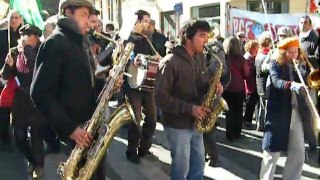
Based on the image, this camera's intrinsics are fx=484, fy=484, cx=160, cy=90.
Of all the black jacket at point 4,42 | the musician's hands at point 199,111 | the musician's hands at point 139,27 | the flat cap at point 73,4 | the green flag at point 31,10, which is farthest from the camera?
the green flag at point 31,10

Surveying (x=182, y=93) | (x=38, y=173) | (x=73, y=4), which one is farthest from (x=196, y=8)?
(x=73, y=4)

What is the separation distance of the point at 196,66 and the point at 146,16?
1.63m

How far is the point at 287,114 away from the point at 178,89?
122 centimetres

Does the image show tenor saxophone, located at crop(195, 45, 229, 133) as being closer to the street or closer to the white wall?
the street

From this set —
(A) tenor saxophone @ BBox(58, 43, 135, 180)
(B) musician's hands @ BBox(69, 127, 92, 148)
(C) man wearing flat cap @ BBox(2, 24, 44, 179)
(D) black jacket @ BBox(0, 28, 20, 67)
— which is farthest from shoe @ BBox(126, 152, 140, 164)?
(B) musician's hands @ BBox(69, 127, 92, 148)

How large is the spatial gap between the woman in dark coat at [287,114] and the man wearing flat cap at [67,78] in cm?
→ 212

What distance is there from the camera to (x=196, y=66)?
182 inches

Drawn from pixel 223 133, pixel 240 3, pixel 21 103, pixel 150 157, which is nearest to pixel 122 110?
pixel 21 103

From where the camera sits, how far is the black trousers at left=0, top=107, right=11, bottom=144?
723 centimetres

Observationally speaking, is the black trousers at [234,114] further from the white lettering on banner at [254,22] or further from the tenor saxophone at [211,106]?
the white lettering on banner at [254,22]

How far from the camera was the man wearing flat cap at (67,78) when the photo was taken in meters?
3.39

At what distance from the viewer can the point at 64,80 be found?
347cm

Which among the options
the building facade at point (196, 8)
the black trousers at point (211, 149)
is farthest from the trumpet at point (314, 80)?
the building facade at point (196, 8)

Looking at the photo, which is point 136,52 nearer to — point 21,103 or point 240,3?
point 21,103
